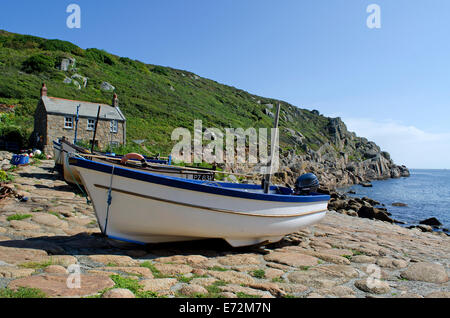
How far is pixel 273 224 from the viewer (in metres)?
6.12

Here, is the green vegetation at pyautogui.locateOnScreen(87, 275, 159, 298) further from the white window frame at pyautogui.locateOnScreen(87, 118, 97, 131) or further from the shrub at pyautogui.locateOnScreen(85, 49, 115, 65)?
the shrub at pyautogui.locateOnScreen(85, 49, 115, 65)

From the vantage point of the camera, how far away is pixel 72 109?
27.9 meters

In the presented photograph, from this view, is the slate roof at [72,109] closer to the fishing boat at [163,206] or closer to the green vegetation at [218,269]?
the fishing boat at [163,206]

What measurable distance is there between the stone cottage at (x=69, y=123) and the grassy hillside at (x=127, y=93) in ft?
7.47

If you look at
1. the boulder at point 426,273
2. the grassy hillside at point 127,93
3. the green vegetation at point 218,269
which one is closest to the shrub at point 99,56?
the grassy hillside at point 127,93

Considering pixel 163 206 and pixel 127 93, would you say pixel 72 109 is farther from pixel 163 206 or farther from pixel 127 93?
pixel 163 206

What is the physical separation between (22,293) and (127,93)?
168ft

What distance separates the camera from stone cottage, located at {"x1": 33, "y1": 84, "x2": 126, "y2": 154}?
26156 millimetres

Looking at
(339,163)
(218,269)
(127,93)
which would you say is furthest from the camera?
(339,163)

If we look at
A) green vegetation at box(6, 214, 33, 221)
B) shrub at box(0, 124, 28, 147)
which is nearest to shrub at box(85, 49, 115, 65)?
shrub at box(0, 124, 28, 147)

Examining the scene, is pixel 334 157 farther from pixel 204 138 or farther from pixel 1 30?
pixel 1 30

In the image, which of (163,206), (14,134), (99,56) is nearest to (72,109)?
(14,134)

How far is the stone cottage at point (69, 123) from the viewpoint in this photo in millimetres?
26156
